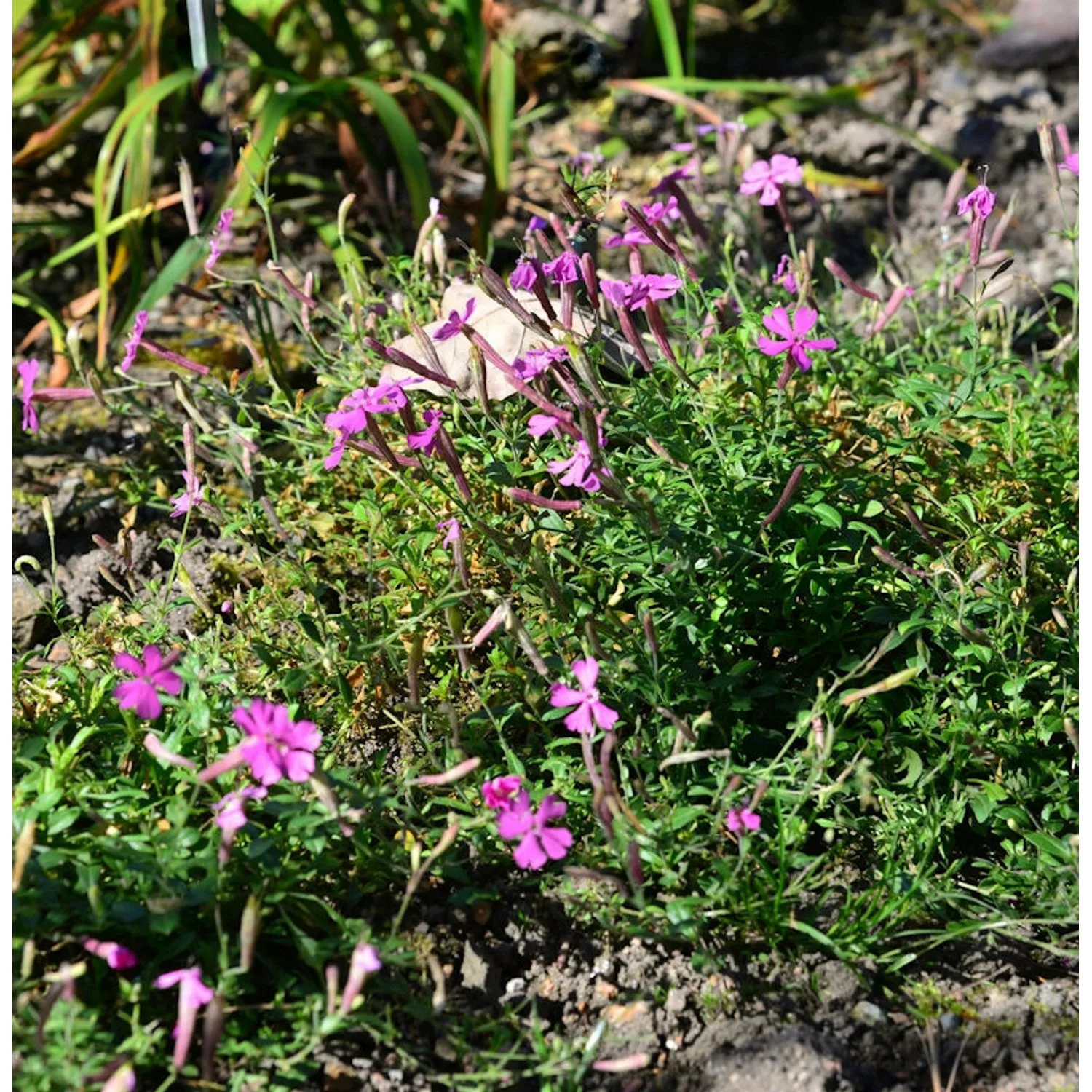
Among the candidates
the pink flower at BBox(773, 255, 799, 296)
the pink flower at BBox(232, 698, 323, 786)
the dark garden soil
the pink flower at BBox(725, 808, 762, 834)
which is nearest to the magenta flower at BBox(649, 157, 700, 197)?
the pink flower at BBox(773, 255, 799, 296)

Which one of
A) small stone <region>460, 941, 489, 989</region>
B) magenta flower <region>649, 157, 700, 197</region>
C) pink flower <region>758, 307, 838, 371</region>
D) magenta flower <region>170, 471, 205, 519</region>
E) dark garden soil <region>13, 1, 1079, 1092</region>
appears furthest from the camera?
magenta flower <region>649, 157, 700, 197</region>

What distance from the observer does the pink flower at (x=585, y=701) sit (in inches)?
73.6

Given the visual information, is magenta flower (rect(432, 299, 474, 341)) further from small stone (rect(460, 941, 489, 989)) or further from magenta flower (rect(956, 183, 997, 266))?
small stone (rect(460, 941, 489, 989))

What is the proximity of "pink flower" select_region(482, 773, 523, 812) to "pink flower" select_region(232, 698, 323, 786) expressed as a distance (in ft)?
0.74

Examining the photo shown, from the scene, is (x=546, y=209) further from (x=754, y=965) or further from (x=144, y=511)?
(x=754, y=965)

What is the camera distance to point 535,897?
206 cm

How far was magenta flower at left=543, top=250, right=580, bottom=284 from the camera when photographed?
210 centimetres

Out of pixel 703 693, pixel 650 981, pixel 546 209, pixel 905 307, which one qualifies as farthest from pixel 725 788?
pixel 546 209

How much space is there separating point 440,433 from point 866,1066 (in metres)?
1.01

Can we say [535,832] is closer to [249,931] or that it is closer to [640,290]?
[249,931]

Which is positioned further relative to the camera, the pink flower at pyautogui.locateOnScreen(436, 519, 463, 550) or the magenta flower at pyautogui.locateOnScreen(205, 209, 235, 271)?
the magenta flower at pyautogui.locateOnScreen(205, 209, 235, 271)

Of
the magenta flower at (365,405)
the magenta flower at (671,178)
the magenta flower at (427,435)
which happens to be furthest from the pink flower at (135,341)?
the magenta flower at (671,178)

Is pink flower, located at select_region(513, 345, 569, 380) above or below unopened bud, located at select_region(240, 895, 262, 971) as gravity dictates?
above

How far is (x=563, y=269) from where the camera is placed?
2.11 metres
